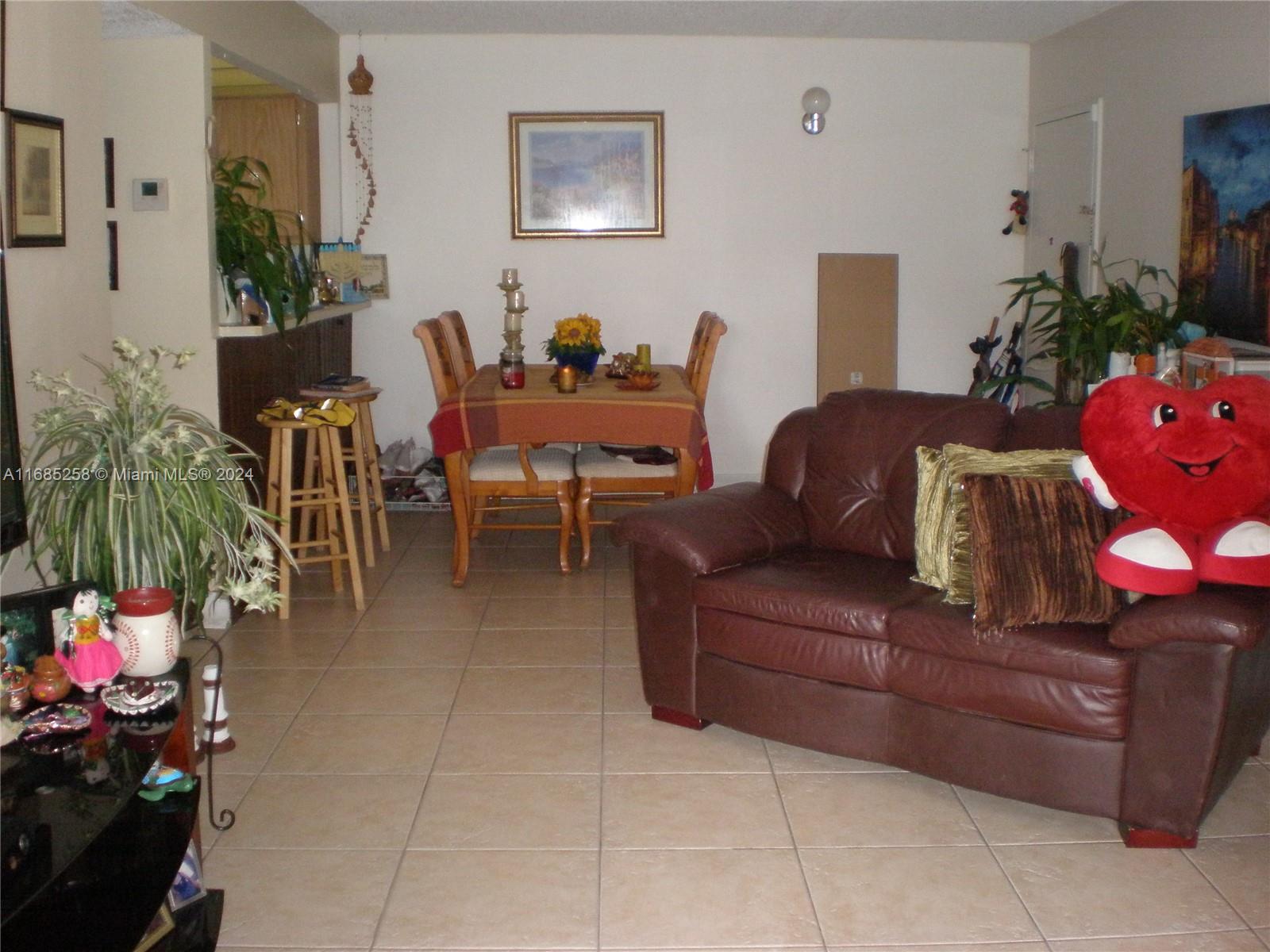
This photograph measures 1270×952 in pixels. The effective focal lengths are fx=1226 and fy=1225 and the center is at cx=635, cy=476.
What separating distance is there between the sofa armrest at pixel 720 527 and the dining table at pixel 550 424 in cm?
110

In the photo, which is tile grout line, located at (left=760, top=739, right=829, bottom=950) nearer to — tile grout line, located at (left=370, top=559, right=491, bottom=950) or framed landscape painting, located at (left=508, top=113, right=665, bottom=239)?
tile grout line, located at (left=370, top=559, right=491, bottom=950)

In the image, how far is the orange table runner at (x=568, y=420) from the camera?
4.80 meters

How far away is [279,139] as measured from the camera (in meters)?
5.91

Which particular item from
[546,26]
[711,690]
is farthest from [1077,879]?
[546,26]

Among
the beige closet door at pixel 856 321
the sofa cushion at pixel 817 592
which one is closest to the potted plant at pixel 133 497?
the sofa cushion at pixel 817 592

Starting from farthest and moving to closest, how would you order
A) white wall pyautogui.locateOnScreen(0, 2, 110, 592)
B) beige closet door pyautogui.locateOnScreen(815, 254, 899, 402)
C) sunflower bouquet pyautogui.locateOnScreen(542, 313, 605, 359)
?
1. beige closet door pyautogui.locateOnScreen(815, 254, 899, 402)
2. sunflower bouquet pyautogui.locateOnScreen(542, 313, 605, 359)
3. white wall pyautogui.locateOnScreen(0, 2, 110, 592)

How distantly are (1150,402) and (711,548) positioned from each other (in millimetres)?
1175

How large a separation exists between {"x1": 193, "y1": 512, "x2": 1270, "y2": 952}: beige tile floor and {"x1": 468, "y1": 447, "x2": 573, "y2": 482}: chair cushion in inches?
48.6

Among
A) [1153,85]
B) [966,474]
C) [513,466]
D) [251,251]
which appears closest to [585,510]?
[513,466]

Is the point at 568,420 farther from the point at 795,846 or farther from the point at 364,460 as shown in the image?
the point at 795,846

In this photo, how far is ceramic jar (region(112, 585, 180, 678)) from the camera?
231 centimetres

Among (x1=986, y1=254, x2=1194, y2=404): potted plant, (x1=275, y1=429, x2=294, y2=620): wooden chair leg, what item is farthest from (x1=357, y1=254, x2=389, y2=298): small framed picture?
(x1=986, y1=254, x2=1194, y2=404): potted plant

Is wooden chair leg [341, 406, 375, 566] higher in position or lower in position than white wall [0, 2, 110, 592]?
lower

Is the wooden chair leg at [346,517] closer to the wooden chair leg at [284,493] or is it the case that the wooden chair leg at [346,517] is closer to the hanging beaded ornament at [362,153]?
the wooden chair leg at [284,493]
